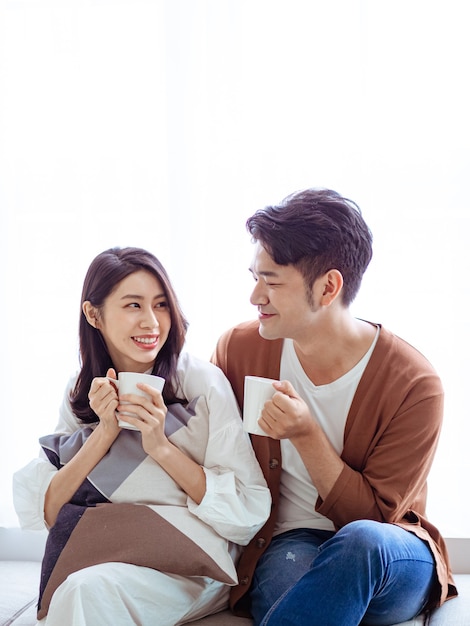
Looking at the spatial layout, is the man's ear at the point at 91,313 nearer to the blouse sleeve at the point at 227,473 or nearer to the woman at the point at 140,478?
the woman at the point at 140,478

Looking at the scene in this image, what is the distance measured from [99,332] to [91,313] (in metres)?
0.07

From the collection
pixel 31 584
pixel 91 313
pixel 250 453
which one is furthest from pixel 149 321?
pixel 31 584

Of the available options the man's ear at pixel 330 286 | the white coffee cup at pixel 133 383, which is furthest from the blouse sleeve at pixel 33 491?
the man's ear at pixel 330 286

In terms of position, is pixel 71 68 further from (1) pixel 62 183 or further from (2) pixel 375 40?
(2) pixel 375 40

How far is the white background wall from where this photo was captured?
6.93 ft

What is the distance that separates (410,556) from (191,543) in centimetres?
47

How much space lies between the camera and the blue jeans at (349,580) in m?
1.47

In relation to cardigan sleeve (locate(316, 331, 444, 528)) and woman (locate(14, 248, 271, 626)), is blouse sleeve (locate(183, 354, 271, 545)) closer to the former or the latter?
woman (locate(14, 248, 271, 626))

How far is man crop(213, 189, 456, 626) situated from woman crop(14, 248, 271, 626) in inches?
5.0

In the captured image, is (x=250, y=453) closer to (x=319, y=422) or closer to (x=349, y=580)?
(x=319, y=422)

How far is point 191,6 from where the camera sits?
7.12 ft

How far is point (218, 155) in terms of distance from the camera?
2199 millimetres

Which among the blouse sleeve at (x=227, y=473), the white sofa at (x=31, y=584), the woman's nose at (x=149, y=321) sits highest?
the woman's nose at (x=149, y=321)

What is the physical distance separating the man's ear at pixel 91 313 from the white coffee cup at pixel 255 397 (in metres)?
0.44
